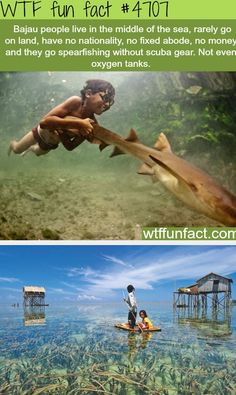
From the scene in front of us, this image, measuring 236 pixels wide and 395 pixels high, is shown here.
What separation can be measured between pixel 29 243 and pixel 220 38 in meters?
1.77

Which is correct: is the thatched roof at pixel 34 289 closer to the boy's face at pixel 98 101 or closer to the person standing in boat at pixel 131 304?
the person standing in boat at pixel 131 304

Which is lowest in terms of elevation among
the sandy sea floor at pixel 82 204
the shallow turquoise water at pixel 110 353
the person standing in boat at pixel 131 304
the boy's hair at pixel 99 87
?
the shallow turquoise water at pixel 110 353

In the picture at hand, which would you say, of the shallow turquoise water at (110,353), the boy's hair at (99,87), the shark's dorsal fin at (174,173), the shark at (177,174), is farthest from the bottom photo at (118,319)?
the boy's hair at (99,87)

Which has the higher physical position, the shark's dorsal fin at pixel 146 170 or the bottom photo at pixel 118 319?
the shark's dorsal fin at pixel 146 170

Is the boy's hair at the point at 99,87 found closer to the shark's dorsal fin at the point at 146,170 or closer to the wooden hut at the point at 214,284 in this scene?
the shark's dorsal fin at the point at 146,170

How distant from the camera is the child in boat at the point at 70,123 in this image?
3254mm

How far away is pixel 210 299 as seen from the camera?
3.27 meters

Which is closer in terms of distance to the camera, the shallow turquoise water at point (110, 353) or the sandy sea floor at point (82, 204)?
the shallow turquoise water at point (110, 353)

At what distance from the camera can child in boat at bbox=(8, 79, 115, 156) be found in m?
3.25

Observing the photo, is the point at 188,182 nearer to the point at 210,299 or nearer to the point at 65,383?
the point at 210,299

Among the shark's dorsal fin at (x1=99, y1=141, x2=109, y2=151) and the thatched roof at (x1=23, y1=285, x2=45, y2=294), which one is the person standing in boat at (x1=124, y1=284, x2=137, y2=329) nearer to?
the thatched roof at (x1=23, y1=285, x2=45, y2=294)

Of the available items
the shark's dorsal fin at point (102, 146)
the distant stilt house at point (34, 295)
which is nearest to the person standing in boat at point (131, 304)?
the distant stilt house at point (34, 295)

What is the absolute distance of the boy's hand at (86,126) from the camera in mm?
3258

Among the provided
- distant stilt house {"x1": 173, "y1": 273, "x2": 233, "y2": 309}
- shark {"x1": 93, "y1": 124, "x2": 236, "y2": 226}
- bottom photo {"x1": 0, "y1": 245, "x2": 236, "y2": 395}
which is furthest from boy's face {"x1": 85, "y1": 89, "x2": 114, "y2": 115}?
distant stilt house {"x1": 173, "y1": 273, "x2": 233, "y2": 309}
